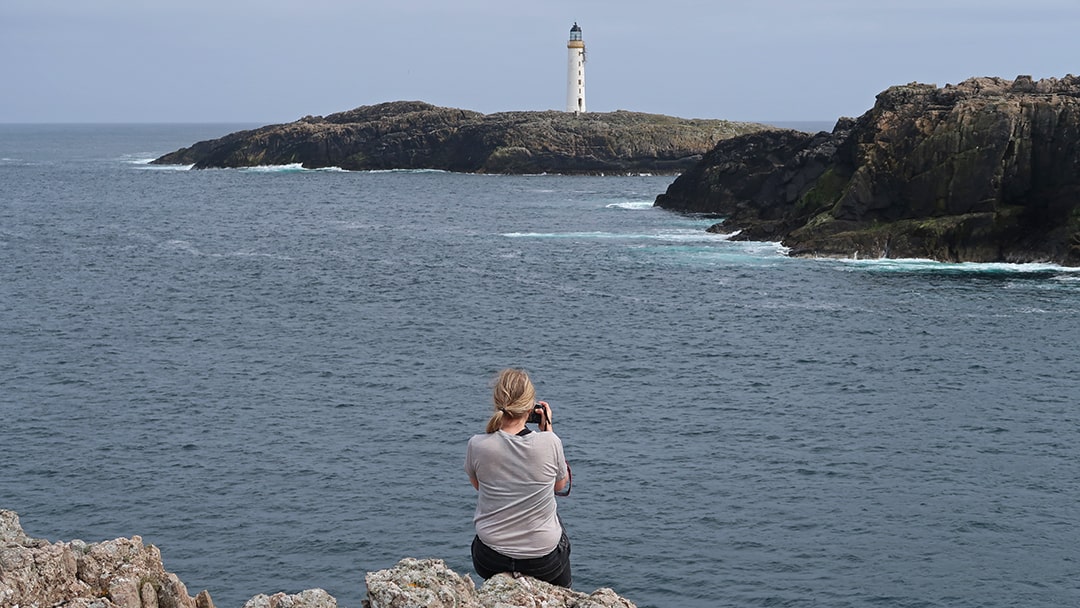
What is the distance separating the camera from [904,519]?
30.5 metres

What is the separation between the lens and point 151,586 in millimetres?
12844

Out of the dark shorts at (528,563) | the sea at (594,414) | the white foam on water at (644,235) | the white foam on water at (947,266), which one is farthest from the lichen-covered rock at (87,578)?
the white foam on water at (644,235)

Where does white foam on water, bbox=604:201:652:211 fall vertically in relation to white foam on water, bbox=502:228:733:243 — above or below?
above

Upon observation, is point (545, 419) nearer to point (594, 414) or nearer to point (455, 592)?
point (455, 592)

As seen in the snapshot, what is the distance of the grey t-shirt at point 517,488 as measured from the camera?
1015 cm

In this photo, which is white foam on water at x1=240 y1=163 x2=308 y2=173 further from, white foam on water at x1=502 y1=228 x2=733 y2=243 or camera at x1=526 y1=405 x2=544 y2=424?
camera at x1=526 y1=405 x2=544 y2=424

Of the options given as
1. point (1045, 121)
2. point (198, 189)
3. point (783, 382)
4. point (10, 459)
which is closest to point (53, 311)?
point (10, 459)

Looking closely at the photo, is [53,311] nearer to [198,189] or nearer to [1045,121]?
[1045,121]

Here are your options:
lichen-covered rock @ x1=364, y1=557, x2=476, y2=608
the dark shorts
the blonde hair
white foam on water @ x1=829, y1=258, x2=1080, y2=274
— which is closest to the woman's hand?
the blonde hair

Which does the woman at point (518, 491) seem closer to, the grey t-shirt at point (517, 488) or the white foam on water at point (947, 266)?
the grey t-shirt at point (517, 488)

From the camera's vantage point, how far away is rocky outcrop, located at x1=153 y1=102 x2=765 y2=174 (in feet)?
581

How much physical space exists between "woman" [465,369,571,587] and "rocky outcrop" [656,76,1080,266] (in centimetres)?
6419

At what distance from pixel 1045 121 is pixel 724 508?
49344mm

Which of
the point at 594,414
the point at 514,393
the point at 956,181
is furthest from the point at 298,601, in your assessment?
the point at 956,181
